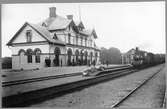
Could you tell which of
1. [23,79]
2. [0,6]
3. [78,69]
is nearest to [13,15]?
[0,6]

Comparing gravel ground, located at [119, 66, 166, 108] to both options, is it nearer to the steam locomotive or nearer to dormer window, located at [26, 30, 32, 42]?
the steam locomotive

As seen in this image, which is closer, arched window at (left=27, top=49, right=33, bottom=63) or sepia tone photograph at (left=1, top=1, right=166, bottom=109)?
Answer: sepia tone photograph at (left=1, top=1, right=166, bottom=109)

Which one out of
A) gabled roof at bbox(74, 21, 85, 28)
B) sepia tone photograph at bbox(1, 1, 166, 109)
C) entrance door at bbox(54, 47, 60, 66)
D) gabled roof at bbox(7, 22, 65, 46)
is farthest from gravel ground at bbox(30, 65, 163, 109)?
gabled roof at bbox(74, 21, 85, 28)

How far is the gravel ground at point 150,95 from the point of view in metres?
3.26

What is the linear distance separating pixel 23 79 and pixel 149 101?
2.06 m

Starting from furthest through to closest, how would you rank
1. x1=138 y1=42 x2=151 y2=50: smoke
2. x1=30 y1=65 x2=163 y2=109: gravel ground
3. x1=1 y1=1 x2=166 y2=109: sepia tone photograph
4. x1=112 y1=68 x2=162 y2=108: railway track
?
x1=138 y1=42 x2=151 y2=50: smoke → x1=1 y1=1 x2=166 y2=109: sepia tone photograph → x1=30 y1=65 x2=163 y2=109: gravel ground → x1=112 y1=68 x2=162 y2=108: railway track

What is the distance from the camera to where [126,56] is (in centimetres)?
378

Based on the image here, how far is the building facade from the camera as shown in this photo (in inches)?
142

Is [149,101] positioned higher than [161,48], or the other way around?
[161,48]

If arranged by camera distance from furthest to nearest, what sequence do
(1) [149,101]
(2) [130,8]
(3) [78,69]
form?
(3) [78,69] → (2) [130,8] → (1) [149,101]

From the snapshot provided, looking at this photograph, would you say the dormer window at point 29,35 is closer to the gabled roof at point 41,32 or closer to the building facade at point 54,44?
the building facade at point 54,44

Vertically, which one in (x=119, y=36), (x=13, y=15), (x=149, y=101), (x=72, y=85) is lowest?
(x=149, y=101)

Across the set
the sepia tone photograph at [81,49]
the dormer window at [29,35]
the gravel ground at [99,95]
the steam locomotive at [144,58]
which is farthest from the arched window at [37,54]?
the steam locomotive at [144,58]

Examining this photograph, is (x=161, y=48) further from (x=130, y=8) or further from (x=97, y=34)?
(x=97, y=34)
